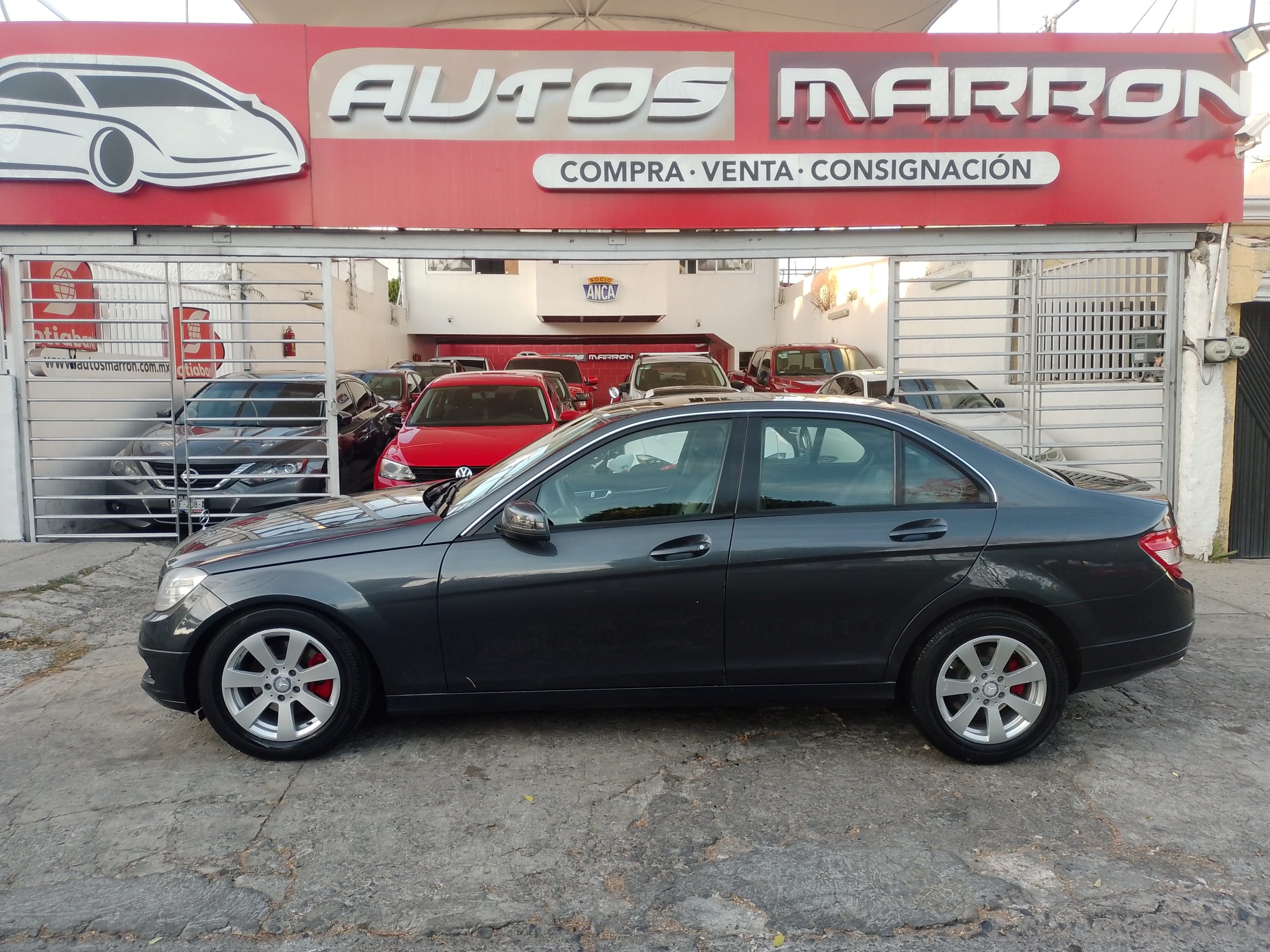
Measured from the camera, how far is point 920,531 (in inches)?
171

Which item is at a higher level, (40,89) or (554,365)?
(40,89)

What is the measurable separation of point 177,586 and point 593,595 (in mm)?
1863

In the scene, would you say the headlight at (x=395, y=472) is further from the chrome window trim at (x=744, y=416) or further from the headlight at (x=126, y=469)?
the chrome window trim at (x=744, y=416)

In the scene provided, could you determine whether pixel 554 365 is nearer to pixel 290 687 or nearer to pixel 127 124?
pixel 127 124

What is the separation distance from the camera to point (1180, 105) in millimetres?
8836

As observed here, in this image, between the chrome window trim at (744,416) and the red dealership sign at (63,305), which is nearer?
the chrome window trim at (744,416)

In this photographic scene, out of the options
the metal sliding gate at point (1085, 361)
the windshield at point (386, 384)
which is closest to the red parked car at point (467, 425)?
the metal sliding gate at point (1085, 361)

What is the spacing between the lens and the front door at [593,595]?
14.0 feet

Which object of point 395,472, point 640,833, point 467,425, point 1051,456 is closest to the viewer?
point 640,833

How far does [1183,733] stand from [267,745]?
4.36 m

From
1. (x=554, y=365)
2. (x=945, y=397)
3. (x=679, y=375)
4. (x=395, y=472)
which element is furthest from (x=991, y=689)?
(x=554, y=365)

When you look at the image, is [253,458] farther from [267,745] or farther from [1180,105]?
[1180,105]

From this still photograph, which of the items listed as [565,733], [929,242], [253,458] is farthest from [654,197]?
[565,733]

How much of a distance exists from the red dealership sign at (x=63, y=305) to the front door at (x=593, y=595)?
6.30m
